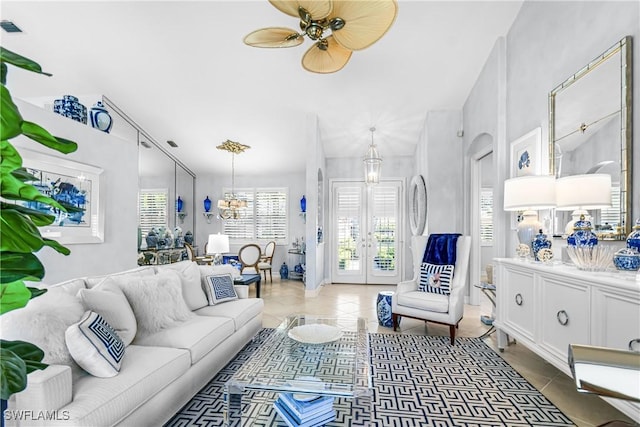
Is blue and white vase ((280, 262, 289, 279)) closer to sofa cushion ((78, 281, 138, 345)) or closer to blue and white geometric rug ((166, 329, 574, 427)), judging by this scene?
blue and white geometric rug ((166, 329, 574, 427))

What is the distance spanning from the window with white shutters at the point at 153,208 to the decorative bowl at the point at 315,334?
5.93 m

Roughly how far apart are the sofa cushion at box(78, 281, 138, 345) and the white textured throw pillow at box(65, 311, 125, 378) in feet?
0.81

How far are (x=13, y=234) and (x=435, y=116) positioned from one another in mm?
5620

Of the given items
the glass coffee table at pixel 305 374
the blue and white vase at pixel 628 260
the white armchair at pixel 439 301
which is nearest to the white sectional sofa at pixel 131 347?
the glass coffee table at pixel 305 374

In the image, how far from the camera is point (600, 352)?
88 cm

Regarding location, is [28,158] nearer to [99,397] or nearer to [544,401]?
[99,397]

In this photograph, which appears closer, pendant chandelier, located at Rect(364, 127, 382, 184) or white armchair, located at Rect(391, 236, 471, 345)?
white armchair, located at Rect(391, 236, 471, 345)

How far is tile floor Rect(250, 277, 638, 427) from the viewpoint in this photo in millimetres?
2232

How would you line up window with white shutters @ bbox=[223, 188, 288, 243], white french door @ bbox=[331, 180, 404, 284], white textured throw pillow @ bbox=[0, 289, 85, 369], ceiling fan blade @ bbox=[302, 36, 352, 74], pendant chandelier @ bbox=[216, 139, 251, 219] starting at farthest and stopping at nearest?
window with white shutters @ bbox=[223, 188, 288, 243] < white french door @ bbox=[331, 180, 404, 284] < pendant chandelier @ bbox=[216, 139, 251, 219] < ceiling fan blade @ bbox=[302, 36, 352, 74] < white textured throw pillow @ bbox=[0, 289, 85, 369]

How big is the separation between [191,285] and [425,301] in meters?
2.46

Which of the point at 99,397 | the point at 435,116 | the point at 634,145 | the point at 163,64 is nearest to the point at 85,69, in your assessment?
the point at 163,64

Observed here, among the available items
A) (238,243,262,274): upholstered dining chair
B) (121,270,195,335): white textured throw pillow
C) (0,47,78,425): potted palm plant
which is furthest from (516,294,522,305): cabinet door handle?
(238,243,262,274): upholstered dining chair

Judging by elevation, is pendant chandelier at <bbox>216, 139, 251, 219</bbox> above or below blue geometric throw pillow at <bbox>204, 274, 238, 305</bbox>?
above

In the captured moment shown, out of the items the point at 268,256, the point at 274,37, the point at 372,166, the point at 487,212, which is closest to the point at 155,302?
the point at 274,37
